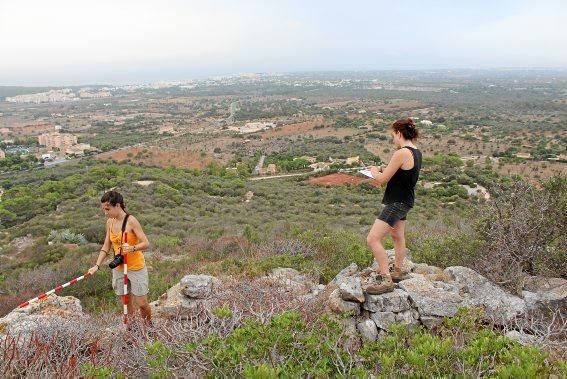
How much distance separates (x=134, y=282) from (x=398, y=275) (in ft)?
8.36

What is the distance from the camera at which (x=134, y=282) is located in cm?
418

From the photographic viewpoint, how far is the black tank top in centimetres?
374

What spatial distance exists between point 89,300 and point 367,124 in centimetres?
5798

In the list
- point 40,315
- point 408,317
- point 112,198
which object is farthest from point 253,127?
point 408,317

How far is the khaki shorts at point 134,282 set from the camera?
4168 millimetres

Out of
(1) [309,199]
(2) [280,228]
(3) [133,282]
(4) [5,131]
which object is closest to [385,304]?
(3) [133,282]

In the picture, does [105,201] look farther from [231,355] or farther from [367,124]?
[367,124]

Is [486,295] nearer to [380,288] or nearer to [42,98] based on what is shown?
[380,288]

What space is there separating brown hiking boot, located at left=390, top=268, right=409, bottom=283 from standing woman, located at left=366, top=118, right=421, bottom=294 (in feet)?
0.83

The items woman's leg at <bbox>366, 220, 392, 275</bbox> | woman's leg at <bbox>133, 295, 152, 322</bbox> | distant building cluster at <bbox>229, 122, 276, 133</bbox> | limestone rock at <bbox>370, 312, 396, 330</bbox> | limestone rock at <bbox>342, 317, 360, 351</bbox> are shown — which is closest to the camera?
limestone rock at <bbox>342, 317, 360, 351</bbox>

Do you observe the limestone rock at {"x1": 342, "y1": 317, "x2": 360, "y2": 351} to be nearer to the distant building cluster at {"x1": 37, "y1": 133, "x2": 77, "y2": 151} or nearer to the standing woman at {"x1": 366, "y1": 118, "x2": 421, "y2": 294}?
the standing woman at {"x1": 366, "y1": 118, "x2": 421, "y2": 294}

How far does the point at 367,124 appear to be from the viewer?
61.5 meters

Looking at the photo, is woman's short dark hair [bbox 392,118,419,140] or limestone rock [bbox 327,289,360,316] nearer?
limestone rock [bbox 327,289,360,316]

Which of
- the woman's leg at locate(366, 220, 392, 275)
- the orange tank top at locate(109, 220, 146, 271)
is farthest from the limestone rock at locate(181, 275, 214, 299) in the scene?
the woman's leg at locate(366, 220, 392, 275)
